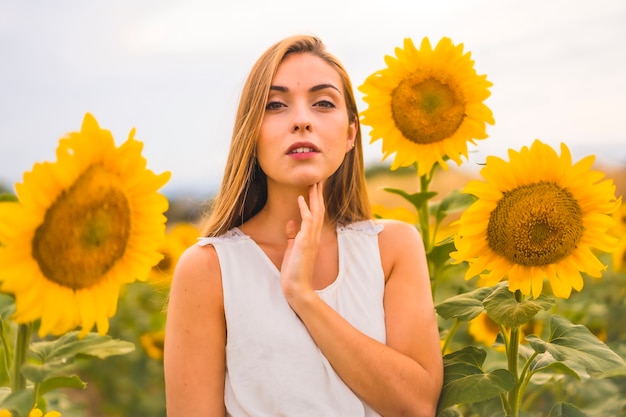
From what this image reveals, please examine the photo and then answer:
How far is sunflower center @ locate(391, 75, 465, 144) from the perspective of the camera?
104 inches

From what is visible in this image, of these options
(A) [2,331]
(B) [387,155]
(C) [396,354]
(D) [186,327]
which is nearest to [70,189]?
(A) [2,331]

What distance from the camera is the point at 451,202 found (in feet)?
8.69

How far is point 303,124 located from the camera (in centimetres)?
215

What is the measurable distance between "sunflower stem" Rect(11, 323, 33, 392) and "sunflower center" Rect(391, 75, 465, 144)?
1448mm

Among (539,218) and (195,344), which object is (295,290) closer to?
(195,344)

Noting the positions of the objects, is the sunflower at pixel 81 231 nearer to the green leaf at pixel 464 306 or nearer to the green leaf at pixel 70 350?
the green leaf at pixel 70 350

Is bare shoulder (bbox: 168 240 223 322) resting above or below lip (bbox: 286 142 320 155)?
below

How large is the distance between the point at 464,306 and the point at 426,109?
766 millimetres

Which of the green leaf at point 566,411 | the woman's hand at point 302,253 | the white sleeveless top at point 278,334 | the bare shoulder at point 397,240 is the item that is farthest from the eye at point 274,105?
the green leaf at point 566,411

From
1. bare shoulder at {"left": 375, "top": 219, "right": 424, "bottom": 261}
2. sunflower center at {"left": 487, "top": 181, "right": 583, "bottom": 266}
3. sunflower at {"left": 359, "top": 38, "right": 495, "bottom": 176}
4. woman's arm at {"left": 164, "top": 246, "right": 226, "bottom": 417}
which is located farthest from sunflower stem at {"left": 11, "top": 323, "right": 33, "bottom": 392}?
sunflower at {"left": 359, "top": 38, "right": 495, "bottom": 176}

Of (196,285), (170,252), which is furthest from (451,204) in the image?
(170,252)

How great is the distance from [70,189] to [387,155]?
1.39 meters

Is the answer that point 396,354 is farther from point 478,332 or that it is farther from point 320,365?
point 478,332

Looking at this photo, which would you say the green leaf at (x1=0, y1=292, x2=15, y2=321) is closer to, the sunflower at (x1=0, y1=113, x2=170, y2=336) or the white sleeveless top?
the sunflower at (x1=0, y1=113, x2=170, y2=336)
